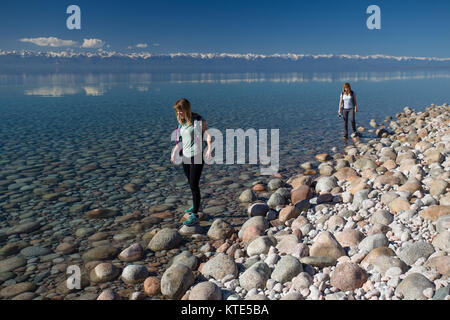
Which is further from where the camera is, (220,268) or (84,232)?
(84,232)

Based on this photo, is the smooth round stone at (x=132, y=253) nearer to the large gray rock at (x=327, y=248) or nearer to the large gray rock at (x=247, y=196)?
the large gray rock at (x=327, y=248)

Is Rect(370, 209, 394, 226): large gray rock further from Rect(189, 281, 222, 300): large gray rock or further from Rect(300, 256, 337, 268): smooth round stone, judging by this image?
Rect(189, 281, 222, 300): large gray rock

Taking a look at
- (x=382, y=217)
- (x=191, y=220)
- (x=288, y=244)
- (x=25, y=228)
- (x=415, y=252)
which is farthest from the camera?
(x=191, y=220)

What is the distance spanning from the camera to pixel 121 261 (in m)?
6.61

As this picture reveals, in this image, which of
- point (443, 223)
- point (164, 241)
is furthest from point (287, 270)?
point (164, 241)

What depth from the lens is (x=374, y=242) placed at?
5.66 metres

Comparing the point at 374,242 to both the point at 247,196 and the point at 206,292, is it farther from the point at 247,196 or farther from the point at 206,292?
the point at 247,196

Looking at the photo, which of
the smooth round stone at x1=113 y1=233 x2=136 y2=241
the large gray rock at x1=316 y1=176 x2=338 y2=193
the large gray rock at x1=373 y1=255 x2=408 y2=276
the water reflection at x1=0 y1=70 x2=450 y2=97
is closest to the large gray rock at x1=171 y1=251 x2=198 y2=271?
the smooth round stone at x1=113 y1=233 x2=136 y2=241

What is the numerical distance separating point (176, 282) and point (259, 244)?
169 centimetres

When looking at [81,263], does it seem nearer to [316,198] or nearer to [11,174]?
[316,198]

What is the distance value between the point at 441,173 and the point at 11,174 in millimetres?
12386

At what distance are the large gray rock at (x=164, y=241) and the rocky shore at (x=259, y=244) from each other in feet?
0.06
